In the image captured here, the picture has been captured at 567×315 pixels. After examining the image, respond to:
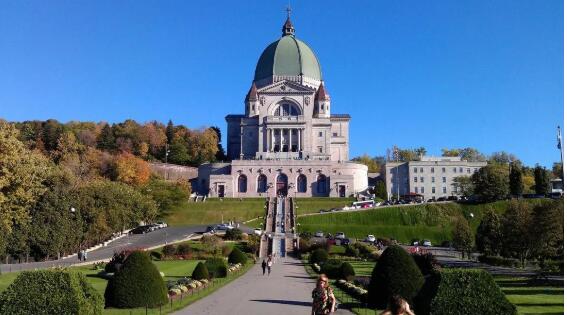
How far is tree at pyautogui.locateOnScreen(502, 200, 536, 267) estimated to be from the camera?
41688 millimetres

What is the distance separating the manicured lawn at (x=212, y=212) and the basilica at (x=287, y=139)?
12.1 meters

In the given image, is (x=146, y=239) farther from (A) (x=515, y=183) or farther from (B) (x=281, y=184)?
(A) (x=515, y=183)

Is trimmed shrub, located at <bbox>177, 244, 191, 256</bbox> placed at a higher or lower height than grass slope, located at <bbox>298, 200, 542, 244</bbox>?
lower

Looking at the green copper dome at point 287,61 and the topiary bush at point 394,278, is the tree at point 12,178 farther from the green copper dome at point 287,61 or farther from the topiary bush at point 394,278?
the green copper dome at point 287,61

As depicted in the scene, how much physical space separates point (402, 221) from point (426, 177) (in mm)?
35779

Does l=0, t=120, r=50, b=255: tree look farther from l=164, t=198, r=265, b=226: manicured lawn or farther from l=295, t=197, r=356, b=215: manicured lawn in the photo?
l=295, t=197, r=356, b=215: manicured lawn

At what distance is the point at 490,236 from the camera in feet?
159

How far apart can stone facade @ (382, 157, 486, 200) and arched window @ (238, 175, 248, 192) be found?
2588 cm

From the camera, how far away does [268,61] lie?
116 m

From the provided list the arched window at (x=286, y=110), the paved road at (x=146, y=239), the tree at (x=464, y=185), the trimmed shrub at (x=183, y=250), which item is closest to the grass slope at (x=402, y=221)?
the paved road at (x=146, y=239)

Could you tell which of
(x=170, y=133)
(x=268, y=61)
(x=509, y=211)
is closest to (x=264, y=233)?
(x=509, y=211)

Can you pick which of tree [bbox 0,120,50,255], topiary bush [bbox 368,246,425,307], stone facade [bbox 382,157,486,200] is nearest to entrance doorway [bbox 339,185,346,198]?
stone facade [bbox 382,157,486,200]

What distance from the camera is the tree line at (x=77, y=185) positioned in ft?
139

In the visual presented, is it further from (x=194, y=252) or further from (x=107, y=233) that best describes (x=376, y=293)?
(x=107, y=233)
